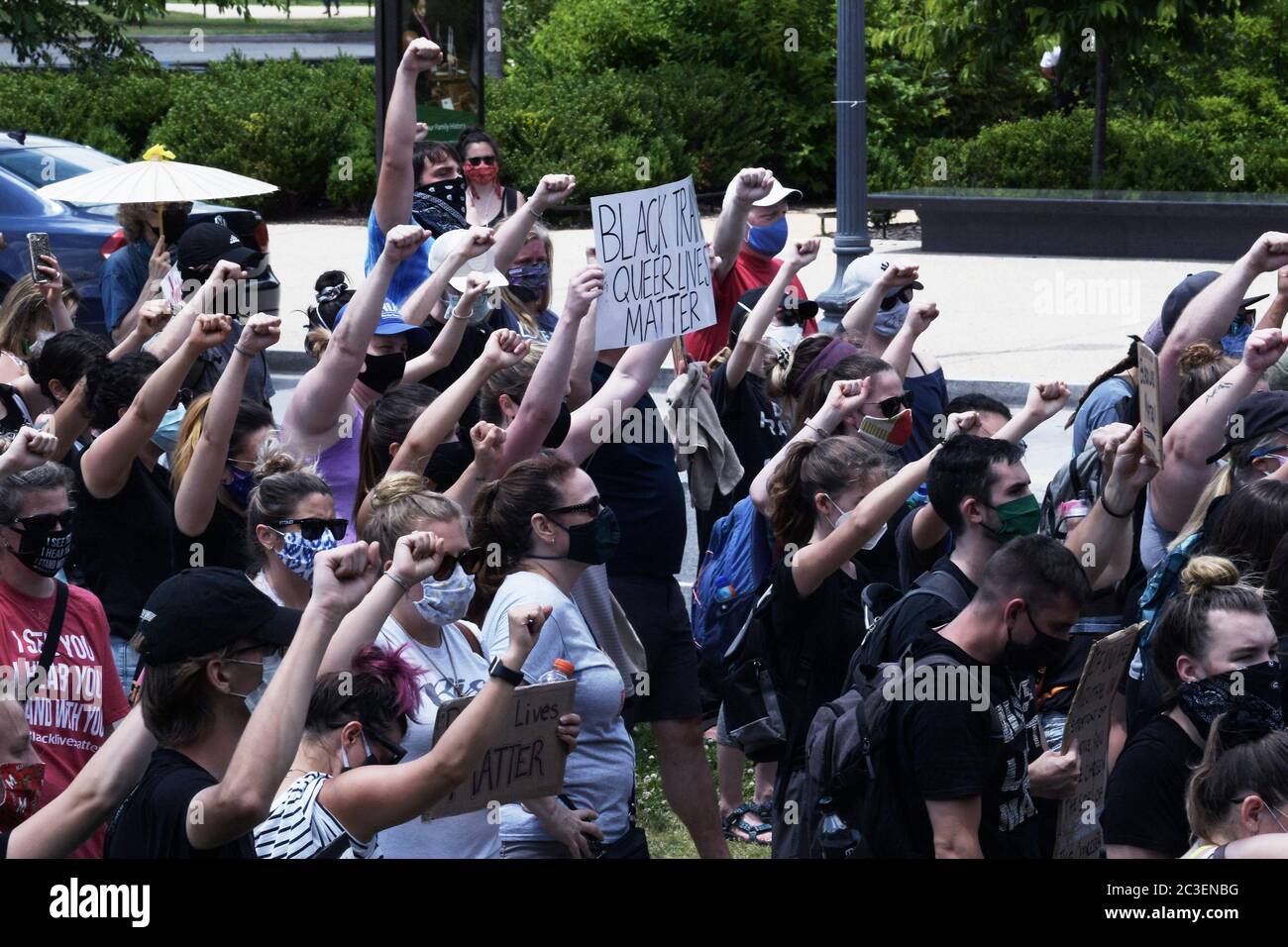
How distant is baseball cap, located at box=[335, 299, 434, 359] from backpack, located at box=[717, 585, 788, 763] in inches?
74.7

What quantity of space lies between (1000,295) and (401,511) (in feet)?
49.1

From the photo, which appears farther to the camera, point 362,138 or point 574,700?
point 362,138

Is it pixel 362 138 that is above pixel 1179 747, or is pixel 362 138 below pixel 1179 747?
above

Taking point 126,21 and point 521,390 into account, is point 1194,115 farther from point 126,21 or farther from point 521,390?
point 521,390

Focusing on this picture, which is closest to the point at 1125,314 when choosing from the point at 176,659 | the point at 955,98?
the point at 955,98

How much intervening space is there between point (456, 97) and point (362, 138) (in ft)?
41.4

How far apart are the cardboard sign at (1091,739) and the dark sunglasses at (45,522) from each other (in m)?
2.57

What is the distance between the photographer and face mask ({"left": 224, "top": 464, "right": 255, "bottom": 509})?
5.50m

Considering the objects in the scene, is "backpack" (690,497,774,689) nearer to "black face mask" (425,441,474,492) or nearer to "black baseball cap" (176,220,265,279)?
"black face mask" (425,441,474,492)

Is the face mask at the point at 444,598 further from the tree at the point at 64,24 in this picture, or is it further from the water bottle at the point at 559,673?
the tree at the point at 64,24

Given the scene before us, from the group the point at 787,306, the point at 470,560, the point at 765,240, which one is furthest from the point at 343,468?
the point at 765,240

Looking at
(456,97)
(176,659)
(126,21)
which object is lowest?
(176,659)

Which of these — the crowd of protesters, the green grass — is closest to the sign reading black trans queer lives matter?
the crowd of protesters

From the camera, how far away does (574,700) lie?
4613 millimetres
